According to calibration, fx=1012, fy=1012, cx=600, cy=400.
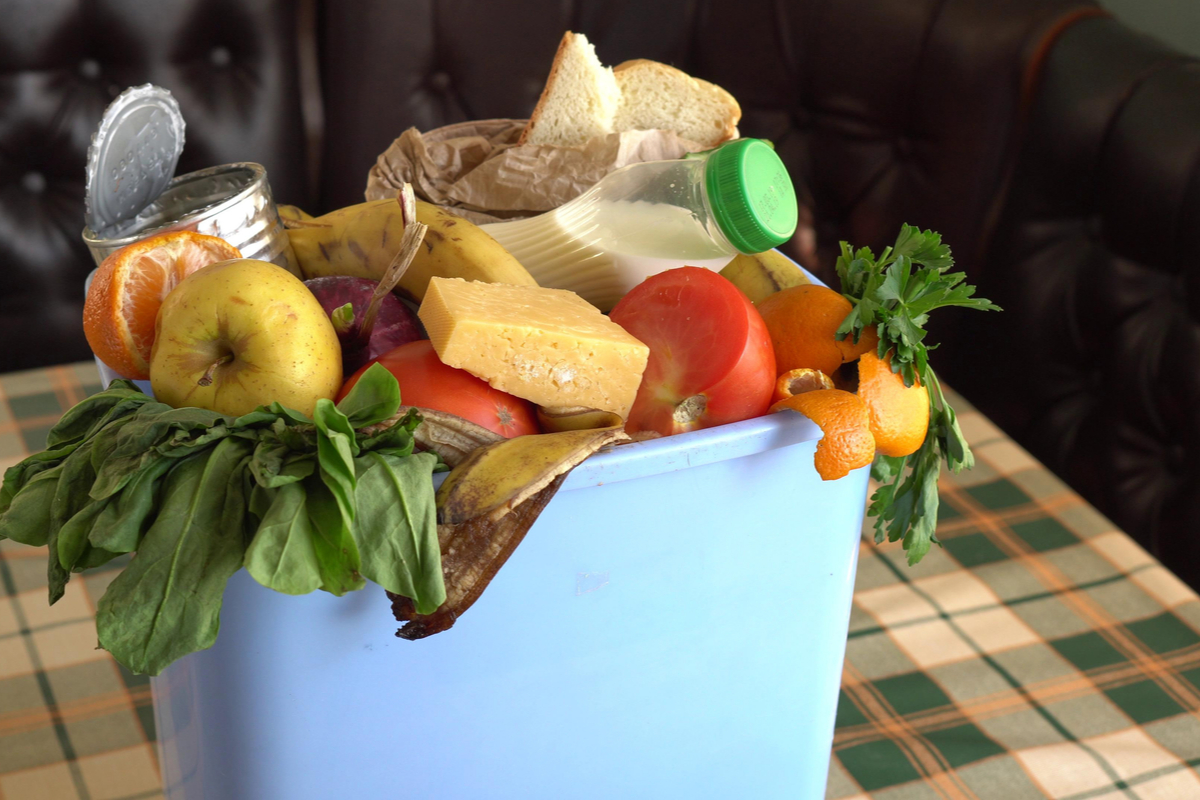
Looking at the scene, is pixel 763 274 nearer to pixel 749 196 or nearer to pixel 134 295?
pixel 749 196

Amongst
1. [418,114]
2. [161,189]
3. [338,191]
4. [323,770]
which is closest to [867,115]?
[418,114]

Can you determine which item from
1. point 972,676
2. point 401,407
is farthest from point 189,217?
point 972,676

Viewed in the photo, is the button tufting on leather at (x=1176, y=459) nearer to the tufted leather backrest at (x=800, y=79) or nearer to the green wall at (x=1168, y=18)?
the tufted leather backrest at (x=800, y=79)

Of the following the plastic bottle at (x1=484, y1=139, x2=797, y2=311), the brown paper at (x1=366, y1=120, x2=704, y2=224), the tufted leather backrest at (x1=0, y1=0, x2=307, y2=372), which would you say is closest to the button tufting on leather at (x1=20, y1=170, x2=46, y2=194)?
the tufted leather backrest at (x1=0, y1=0, x2=307, y2=372)

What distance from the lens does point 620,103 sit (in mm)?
543

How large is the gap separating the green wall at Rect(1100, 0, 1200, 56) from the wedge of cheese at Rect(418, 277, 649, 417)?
927 millimetres

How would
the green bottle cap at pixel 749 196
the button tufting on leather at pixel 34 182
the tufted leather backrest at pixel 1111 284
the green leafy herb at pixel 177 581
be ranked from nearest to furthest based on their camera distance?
the green leafy herb at pixel 177 581 → the green bottle cap at pixel 749 196 → the tufted leather backrest at pixel 1111 284 → the button tufting on leather at pixel 34 182

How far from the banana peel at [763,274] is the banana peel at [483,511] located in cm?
17

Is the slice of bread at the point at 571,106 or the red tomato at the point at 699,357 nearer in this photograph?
the red tomato at the point at 699,357

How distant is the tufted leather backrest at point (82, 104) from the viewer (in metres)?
1.07

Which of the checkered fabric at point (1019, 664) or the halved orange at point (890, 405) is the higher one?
the halved orange at point (890, 405)

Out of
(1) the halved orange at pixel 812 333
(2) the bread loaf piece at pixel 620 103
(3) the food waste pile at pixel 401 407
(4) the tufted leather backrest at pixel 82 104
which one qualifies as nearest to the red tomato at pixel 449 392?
(3) the food waste pile at pixel 401 407

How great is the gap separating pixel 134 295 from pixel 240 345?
6 cm

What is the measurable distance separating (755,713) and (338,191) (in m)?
0.99
